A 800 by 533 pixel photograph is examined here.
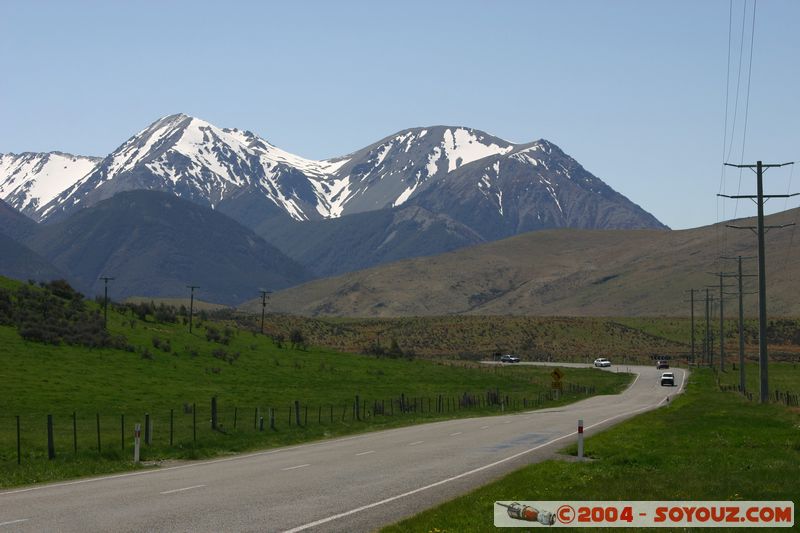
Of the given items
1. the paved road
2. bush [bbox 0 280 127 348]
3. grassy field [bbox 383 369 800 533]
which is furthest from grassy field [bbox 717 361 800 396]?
the paved road

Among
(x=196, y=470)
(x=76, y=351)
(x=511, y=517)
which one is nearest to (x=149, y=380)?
(x=76, y=351)

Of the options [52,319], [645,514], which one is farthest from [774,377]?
[645,514]

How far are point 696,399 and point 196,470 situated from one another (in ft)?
135

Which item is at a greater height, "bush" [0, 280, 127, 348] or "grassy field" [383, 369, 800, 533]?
"bush" [0, 280, 127, 348]

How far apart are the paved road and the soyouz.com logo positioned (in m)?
2.40

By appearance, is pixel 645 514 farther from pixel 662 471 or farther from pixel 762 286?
pixel 762 286

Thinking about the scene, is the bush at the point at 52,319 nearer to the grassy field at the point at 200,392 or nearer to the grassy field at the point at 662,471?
the grassy field at the point at 200,392

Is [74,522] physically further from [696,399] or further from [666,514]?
[696,399]

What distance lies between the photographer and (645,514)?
727 inches

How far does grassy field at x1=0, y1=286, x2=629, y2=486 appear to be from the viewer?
125ft

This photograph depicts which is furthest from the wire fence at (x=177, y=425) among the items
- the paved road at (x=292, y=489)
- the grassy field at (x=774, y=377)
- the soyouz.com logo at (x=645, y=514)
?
the grassy field at (x=774, y=377)

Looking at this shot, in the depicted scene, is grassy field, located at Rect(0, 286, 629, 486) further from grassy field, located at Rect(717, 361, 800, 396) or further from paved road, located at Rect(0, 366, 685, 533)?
grassy field, located at Rect(717, 361, 800, 396)

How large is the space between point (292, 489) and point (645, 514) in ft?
28.7

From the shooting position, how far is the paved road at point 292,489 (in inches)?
768
